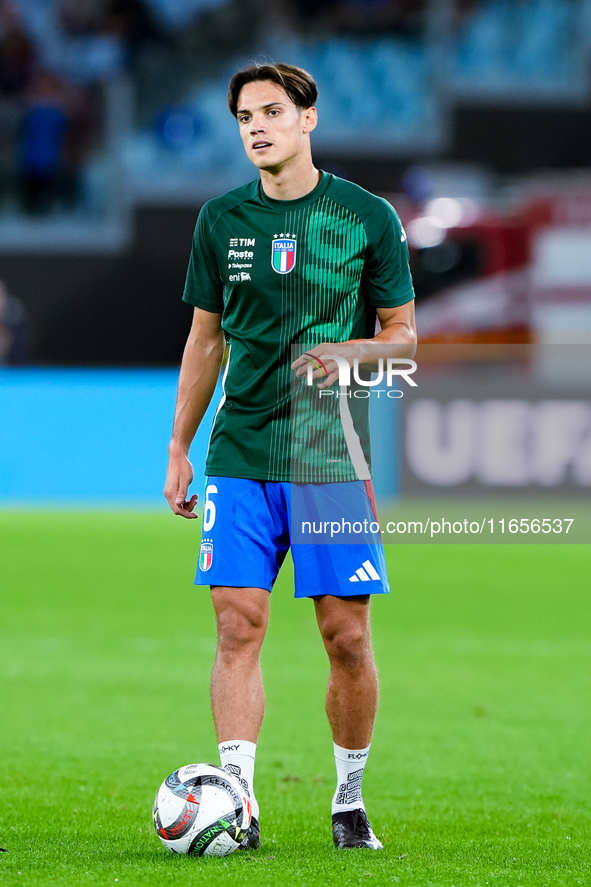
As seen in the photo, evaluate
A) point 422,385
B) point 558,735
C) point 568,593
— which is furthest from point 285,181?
point 422,385

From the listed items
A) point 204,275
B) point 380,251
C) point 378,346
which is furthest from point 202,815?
point 380,251

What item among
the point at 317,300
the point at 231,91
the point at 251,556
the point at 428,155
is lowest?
the point at 251,556

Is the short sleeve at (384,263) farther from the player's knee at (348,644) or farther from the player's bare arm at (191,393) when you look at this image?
the player's knee at (348,644)

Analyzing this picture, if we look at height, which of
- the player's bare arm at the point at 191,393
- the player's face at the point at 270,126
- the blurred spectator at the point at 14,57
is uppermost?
the blurred spectator at the point at 14,57

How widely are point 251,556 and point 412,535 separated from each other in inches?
28.1

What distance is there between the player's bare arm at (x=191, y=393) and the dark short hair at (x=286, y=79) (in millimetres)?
721

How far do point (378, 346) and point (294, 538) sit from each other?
0.64 m

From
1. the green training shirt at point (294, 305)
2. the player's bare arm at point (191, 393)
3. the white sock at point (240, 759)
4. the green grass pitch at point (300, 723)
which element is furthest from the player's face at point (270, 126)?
the green grass pitch at point (300, 723)

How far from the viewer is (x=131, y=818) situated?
4723 millimetres

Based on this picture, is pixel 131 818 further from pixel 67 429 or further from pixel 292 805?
pixel 67 429

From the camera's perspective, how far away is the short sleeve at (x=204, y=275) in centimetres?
443

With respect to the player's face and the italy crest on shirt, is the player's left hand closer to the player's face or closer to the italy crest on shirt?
the italy crest on shirt

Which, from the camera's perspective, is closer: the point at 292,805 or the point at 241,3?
the point at 292,805

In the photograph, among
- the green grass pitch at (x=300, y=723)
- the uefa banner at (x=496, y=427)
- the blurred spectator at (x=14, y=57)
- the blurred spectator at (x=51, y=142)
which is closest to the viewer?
the green grass pitch at (x=300, y=723)
